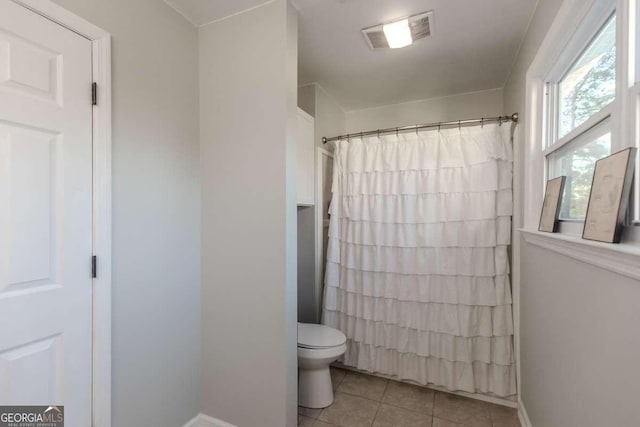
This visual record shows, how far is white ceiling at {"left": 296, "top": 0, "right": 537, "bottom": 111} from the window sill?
132 cm

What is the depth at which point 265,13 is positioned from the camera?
155 centimetres

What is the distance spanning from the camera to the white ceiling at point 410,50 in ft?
5.21

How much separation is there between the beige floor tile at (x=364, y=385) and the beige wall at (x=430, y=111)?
2340mm

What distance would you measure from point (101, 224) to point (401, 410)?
6.90 ft

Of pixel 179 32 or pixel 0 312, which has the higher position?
pixel 179 32

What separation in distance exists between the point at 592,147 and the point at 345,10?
138 centimetres

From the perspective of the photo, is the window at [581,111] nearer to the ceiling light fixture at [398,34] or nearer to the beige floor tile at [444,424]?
the ceiling light fixture at [398,34]

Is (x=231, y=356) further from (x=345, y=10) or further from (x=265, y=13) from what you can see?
(x=345, y=10)

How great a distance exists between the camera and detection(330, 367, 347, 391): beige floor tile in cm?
222

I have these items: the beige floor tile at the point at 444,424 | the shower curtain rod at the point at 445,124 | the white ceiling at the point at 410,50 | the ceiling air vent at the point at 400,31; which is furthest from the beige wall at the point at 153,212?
the beige floor tile at the point at 444,424

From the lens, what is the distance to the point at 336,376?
92.1 inches

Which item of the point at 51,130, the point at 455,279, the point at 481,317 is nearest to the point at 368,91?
the point at 455,279

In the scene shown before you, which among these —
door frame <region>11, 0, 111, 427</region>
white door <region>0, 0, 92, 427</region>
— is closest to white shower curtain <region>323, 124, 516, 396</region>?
door frame <region>11, 0, 111, 427</region>

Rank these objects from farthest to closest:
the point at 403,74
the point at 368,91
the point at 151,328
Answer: the point at 368,91 → the point at 403,74 → the point at 151,328
